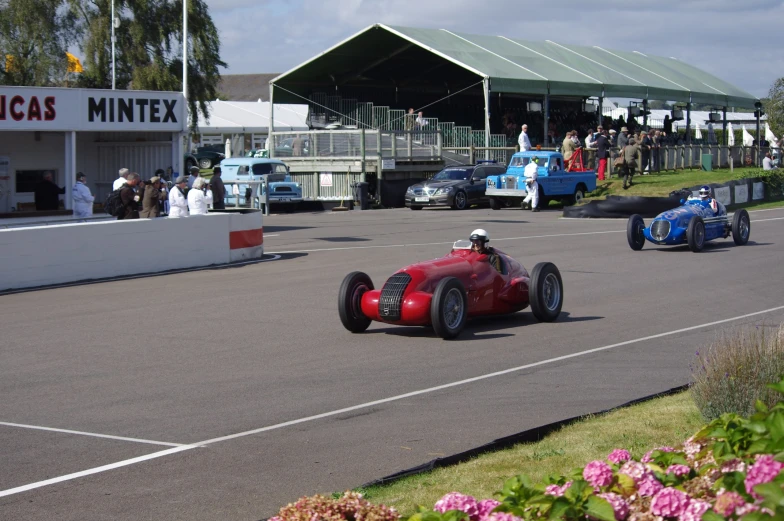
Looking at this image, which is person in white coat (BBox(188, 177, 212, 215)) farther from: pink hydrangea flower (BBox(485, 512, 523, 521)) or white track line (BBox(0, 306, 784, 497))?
pink hydrangea flower (BBox(485, 512, 523, 521))

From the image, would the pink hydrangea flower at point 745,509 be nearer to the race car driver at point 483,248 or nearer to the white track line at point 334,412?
the white track line at point 334,412

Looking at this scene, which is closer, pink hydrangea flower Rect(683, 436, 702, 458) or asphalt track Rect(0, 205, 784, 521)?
pink hydrangea flower Rect(683, 436, 702, 458)

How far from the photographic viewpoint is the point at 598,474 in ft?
13.0

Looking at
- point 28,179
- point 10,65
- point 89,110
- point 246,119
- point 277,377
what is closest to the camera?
point 277,377

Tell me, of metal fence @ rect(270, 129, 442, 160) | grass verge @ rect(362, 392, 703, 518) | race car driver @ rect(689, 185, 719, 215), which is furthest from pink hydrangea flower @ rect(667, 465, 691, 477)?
metal fence @ rect(270, 129, 442, 160)

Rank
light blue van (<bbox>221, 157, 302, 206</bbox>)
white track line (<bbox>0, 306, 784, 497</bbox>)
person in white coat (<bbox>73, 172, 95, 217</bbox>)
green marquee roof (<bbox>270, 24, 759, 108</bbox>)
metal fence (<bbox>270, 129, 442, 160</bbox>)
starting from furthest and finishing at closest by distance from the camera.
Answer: green marquee roof (<bbox>270, 24, 759, 108</bbox>), metal fence (<bbox>270, 129, 442, 160</bbox>), light blue van (<bbox>221, 157, 302, 206</bbox>), person in white coat (<bbox>73, 172, 95, 217</bbox>), white track line (<bbox>0, 306, 784, 497</bbox>)

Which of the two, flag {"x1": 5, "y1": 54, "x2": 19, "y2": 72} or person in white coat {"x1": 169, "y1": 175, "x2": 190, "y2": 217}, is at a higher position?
flag {"x1": 5, "y1": 54, "x2": 19, "y2": 72}

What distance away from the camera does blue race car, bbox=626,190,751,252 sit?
21547 mm

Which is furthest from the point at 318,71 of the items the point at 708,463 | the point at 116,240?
the point at 708,463

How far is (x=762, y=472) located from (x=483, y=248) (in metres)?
9.81

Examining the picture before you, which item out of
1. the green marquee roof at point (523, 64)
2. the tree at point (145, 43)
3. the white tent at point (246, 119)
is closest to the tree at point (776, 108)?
the green marquee roof at point (523, 64)

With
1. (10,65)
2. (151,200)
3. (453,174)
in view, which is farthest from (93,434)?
(10,65)

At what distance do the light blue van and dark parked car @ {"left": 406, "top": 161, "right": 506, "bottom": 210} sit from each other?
4.49 meters

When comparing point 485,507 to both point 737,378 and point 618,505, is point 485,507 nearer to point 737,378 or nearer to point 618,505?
point 618,505
